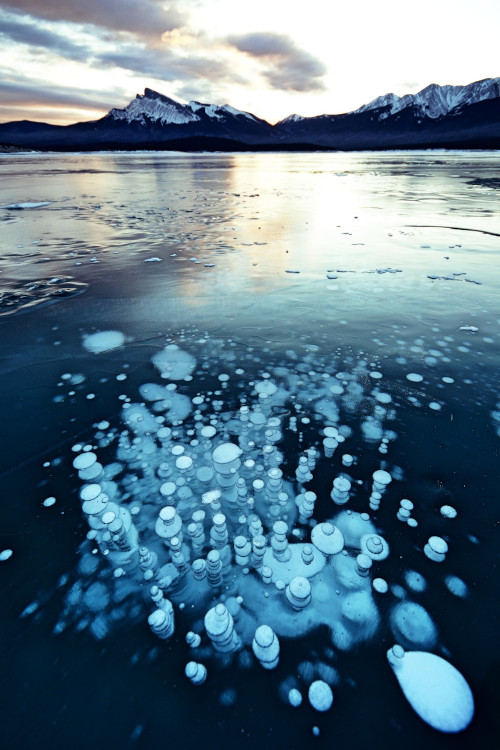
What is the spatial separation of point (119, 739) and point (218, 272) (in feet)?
22.5

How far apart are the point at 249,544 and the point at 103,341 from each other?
3.50 meters

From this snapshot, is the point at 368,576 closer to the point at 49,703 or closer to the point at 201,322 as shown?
the point at 49,703

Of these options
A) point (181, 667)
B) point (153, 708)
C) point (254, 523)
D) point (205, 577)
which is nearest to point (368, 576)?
point (254, 523)

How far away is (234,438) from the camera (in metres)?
3.08

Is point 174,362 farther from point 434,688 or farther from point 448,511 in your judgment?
point 434,688

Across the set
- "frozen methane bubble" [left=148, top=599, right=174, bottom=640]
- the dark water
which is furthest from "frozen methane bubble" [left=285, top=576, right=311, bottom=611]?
"frozen methane bubble" [left=148, top=599, right=174, bottom=640]

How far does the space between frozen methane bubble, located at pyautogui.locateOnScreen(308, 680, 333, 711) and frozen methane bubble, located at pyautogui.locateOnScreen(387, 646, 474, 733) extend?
35 centimetres

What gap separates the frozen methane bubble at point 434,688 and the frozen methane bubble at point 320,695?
35 centimetres

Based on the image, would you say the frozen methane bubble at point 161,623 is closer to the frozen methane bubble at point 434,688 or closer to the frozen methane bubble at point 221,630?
the frozen methane bubble at point 221,630

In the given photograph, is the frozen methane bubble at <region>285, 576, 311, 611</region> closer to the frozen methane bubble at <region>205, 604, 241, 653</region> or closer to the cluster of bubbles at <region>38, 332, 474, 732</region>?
the cluster of bubbles at <region>38, 332, 474, 732</region>

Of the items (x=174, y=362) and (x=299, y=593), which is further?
(x=174, y=362)

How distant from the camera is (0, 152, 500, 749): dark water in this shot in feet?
5.29

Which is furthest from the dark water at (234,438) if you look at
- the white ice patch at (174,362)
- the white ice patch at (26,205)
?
A: the white ice patch at (26,205)

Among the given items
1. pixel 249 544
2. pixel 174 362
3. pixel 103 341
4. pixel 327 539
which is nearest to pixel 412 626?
pixel 327 539
